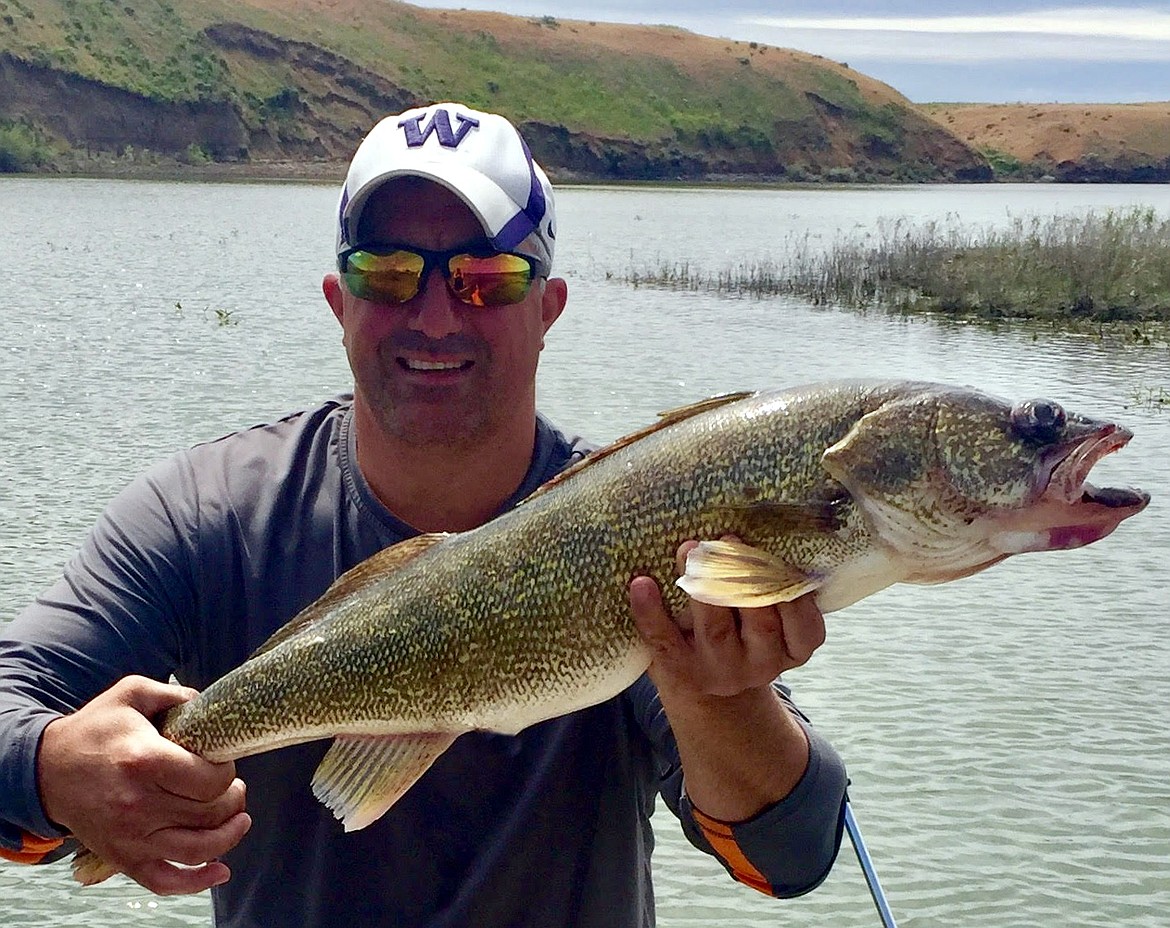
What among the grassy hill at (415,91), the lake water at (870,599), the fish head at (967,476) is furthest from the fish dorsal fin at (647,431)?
the grassy hill at (415,91)

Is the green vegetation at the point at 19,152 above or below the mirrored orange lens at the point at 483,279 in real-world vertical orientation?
below

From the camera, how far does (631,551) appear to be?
106 inches

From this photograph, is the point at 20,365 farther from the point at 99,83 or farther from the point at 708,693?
the point at 99,83

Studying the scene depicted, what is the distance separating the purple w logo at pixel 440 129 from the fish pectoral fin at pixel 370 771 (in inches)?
52.2

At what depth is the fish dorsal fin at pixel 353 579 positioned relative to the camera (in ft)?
9.24

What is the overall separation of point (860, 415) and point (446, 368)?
0.96m

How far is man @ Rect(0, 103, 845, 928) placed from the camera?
8.43ft

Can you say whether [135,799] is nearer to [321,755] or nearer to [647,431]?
[321,755]

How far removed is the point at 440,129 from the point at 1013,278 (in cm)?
2201

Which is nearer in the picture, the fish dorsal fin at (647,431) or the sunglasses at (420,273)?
the fish dorsal fin at (647,431)

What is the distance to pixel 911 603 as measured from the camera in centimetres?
953

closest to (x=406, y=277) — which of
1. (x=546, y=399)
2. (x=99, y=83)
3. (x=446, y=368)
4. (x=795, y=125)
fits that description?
(x=446, y=368)

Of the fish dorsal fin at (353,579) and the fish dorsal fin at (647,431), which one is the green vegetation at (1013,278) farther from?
the fish dorsal fin at (353,579)

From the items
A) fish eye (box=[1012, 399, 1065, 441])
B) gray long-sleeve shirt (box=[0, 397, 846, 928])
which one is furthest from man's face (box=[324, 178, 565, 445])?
fish eye (box=[1012, 399, 1065, 441])
